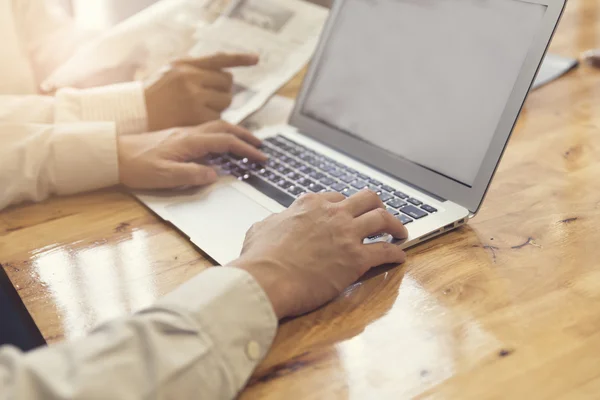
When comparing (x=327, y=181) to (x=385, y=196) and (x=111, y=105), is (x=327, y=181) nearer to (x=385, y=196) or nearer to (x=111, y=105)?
(x=385, y=196)

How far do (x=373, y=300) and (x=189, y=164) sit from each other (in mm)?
360

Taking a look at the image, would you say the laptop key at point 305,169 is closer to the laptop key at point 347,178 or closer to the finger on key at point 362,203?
the laptop key at point 347,178

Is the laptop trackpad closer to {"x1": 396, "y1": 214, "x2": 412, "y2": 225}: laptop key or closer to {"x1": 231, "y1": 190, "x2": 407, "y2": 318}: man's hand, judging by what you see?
{"x1": 231, "y1": 190, "x2": 407, "y2": 318}: man's hand

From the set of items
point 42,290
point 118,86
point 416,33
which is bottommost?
point 42,290

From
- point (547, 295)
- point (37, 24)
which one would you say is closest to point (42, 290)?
point (547, 295)

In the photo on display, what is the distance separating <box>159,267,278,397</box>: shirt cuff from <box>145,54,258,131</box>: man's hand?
490 mm

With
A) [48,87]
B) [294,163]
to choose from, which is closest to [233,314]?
[294,163]

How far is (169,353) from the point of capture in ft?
1.81

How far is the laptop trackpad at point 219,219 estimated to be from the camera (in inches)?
30.4

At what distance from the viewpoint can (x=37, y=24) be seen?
4.23 feet

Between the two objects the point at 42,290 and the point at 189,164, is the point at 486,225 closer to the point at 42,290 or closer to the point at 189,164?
the point at 189,164

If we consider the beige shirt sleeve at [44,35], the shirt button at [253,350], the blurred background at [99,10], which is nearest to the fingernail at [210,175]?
the shirt button at [253,350]

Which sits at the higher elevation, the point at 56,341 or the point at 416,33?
the point at 416,33

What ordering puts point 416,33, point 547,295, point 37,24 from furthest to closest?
point 37,24, point 416,33, point 547,295
